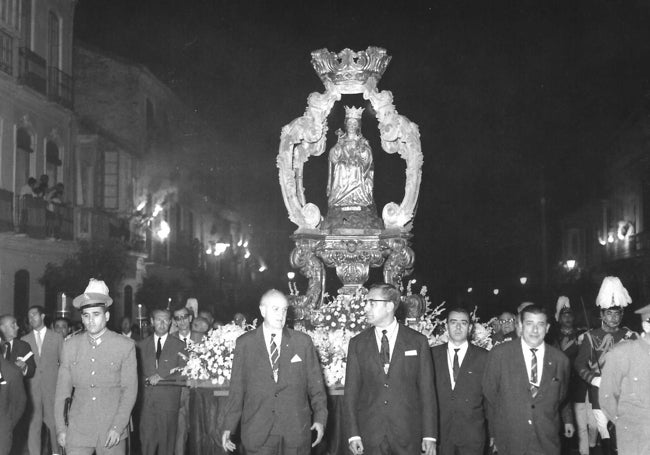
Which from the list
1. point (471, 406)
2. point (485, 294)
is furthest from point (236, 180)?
point (471, 406)

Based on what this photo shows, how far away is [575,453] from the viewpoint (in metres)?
11.9

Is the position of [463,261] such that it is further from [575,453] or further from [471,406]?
[471,406]

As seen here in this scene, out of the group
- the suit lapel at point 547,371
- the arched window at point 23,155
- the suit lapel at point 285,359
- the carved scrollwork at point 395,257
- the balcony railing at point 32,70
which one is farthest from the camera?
the arched window at point 23,155

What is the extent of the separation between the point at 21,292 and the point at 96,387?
768 inches

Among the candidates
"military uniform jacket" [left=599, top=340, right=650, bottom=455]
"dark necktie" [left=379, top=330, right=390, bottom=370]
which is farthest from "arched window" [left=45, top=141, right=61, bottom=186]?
"military uniform jacket" [left=599, top=340, right=650, bottom=455]

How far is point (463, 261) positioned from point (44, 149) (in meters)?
19.1

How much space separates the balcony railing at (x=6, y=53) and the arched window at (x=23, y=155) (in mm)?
1934

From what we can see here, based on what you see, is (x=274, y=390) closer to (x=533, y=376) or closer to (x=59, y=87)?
(x=533, y=376)

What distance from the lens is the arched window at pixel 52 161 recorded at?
28.2 m

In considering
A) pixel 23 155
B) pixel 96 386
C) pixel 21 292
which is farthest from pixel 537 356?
pixel 23 155

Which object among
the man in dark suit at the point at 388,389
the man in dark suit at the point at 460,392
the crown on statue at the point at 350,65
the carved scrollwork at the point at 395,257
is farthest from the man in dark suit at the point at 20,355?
the crown on statue at the point at 350,65

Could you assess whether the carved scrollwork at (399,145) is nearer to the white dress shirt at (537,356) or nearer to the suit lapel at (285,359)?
the white dress shirt at (537,356)

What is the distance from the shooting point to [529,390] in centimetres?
732

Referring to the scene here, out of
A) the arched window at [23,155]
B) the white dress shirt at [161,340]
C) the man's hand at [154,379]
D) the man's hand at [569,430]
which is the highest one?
the arched window at [23,155]
